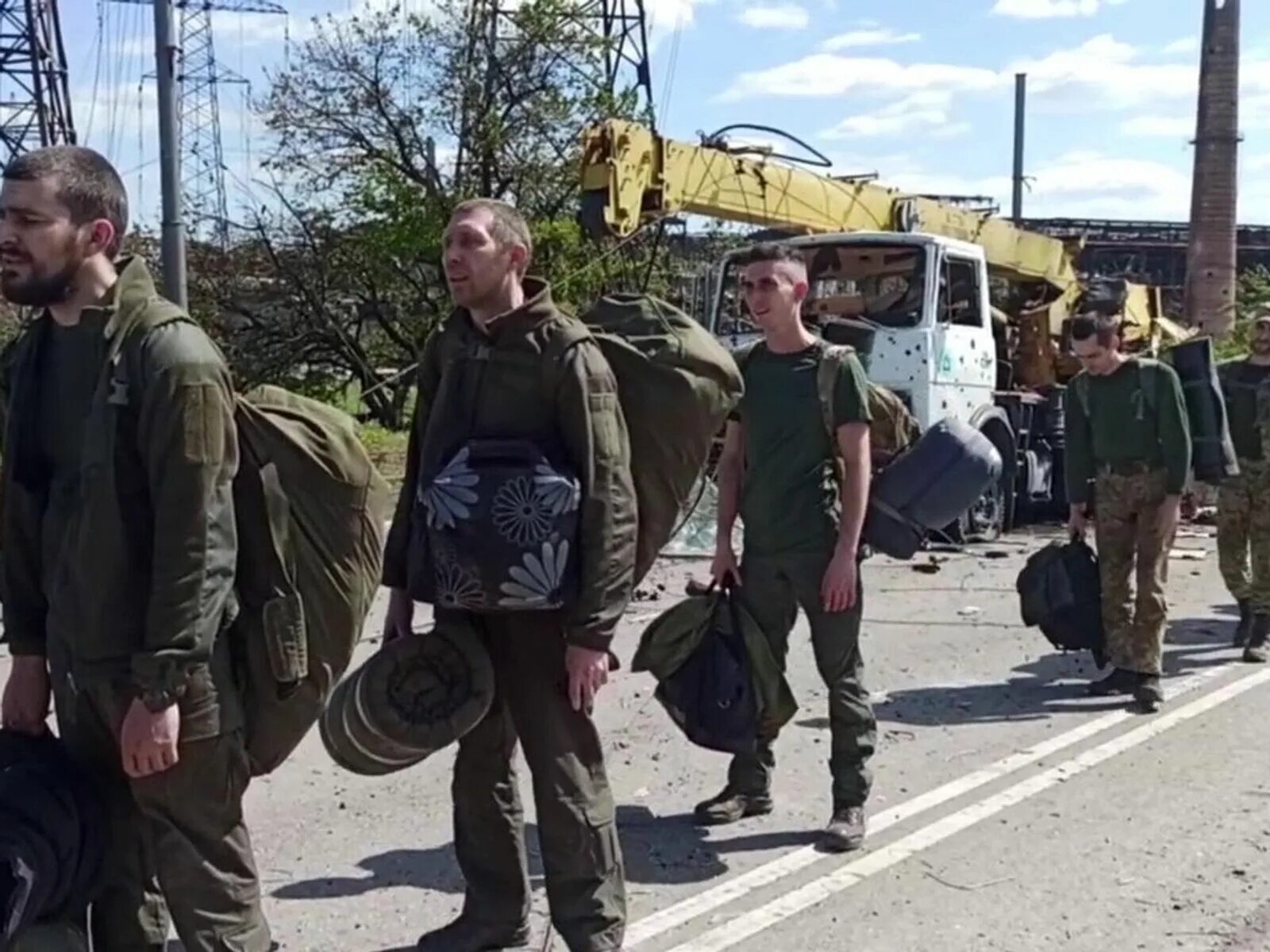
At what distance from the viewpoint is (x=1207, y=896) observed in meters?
4.78

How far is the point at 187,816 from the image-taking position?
330 cm

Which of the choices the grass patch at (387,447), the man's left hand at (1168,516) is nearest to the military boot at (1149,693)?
the man's left hand at (1168,516)

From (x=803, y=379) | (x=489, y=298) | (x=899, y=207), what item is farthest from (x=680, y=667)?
(x=899, y=207)

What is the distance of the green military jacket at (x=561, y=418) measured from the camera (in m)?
3.78

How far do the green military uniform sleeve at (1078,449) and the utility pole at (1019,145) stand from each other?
2897cm

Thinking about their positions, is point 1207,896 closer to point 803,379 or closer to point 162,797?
point 803,379

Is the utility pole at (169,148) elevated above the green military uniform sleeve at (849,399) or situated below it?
above

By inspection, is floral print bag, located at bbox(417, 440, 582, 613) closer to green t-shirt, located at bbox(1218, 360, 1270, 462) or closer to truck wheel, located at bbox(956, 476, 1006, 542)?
green t-shirt, located at bbox(1218, 360, 1270, 462)

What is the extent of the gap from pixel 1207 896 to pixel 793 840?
1306mm

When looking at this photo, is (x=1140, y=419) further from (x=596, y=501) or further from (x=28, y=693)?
(x=28, y=693)

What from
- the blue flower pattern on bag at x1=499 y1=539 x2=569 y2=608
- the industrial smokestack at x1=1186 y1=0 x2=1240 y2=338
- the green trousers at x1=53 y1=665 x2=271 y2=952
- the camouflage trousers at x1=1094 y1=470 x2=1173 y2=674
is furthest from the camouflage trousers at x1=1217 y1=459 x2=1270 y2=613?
the industrial smokestack at x1=1186 y1=0 x2=1240 y2=338

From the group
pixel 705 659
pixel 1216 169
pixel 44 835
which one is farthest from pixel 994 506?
pixel 1216 169

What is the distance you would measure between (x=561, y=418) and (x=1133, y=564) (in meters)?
4.45

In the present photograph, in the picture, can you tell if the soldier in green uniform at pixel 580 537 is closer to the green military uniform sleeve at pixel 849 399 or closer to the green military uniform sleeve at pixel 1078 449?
the green military uniform sleeve at pixel 849 399
